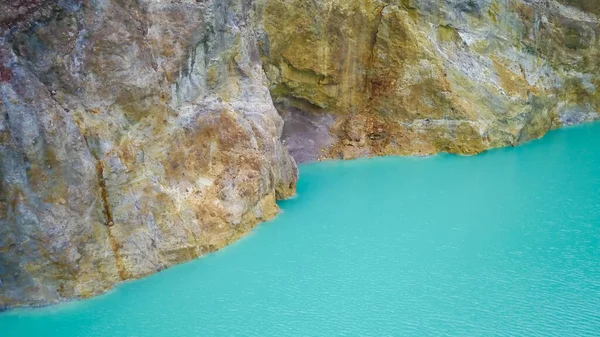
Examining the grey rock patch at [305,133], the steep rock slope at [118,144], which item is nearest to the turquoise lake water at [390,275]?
the steep rock slope at [118,144]

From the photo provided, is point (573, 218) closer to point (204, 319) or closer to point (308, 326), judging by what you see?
point (308, 326)

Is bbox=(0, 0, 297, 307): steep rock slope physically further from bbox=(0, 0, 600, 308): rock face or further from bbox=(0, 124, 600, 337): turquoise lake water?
bbox=(0, 124, 600, 337): turquoise lake water

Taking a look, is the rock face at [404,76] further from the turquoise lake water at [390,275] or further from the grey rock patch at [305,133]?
the turquoise lake water at [390,275]

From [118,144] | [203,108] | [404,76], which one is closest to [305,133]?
[404,76]

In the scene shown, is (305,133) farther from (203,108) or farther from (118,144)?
(118,144)

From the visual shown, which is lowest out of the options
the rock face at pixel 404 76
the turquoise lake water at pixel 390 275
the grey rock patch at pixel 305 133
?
the turquoise lake water at pixel 390 275

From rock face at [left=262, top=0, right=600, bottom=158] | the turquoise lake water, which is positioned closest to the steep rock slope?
the turquoise lake water
